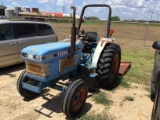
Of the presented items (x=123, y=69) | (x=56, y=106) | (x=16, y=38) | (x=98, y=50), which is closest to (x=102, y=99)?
(x=56, y=106)

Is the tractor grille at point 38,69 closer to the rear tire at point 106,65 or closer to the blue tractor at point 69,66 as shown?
the blue tractor at point 69,66

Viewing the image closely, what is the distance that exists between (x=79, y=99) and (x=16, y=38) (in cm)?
384

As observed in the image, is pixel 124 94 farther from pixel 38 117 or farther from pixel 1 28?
pixel 1 28

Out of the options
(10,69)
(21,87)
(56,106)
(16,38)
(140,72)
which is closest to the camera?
(21,87)

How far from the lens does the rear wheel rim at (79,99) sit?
4031 mm

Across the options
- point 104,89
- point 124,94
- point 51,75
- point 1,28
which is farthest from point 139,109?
point 1,28

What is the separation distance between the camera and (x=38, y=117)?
4.11 metres

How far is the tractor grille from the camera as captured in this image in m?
3.87

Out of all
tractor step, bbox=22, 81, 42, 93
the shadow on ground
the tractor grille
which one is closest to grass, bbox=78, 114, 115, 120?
tractor step, bbox=22, 81, 42, 93

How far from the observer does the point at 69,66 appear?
4.59m

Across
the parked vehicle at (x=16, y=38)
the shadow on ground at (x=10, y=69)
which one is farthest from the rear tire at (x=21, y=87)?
the parked vehicle at (x=16, y=38)

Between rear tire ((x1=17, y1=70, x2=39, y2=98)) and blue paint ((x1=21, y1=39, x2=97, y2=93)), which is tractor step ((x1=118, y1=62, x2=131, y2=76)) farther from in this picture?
rear tire ((x1=17, y1=70, x2=39, y2=98))

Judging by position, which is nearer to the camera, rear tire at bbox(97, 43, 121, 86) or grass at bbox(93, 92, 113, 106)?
grass at bbox(93, 92, 113, 106)

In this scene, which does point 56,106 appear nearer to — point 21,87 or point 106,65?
point 21,87
